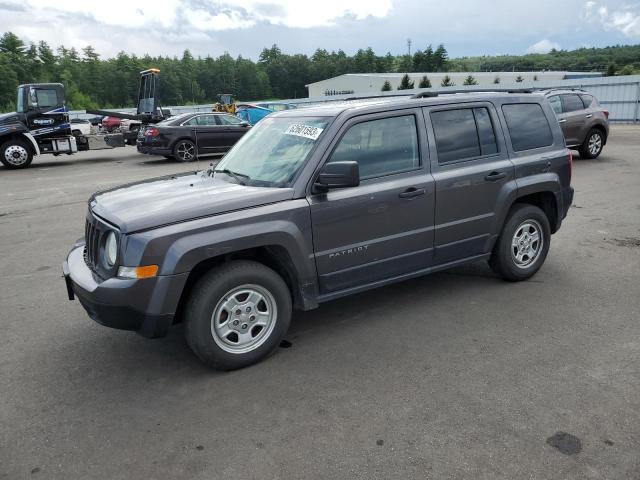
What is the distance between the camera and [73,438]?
300cm

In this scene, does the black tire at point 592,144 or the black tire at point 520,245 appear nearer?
the black tire at point 520,245

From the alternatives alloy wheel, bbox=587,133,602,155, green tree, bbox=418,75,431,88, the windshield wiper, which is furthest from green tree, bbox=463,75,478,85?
the windshield wiper

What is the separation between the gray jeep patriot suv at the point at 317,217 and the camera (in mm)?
3404

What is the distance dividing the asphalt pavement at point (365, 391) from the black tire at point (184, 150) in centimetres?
1118

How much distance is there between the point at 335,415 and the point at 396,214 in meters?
1.74

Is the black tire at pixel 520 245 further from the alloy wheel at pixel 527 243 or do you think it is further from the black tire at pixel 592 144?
the black tire at pixel 592 144

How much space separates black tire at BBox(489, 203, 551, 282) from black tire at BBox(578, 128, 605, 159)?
9872 millimetres

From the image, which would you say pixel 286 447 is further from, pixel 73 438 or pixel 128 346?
pixel 128 346

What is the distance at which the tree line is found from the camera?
303 ft

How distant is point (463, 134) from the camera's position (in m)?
4.65

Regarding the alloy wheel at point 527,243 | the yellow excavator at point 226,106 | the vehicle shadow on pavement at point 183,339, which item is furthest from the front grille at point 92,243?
the yellow excavator at point 226,106

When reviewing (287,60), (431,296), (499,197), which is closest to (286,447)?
(431,296)

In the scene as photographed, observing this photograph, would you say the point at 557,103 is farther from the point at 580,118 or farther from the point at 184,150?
the point at 184,150

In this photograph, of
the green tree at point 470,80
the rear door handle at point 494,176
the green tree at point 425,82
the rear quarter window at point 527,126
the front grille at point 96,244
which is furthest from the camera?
the green tree at point 470,80
